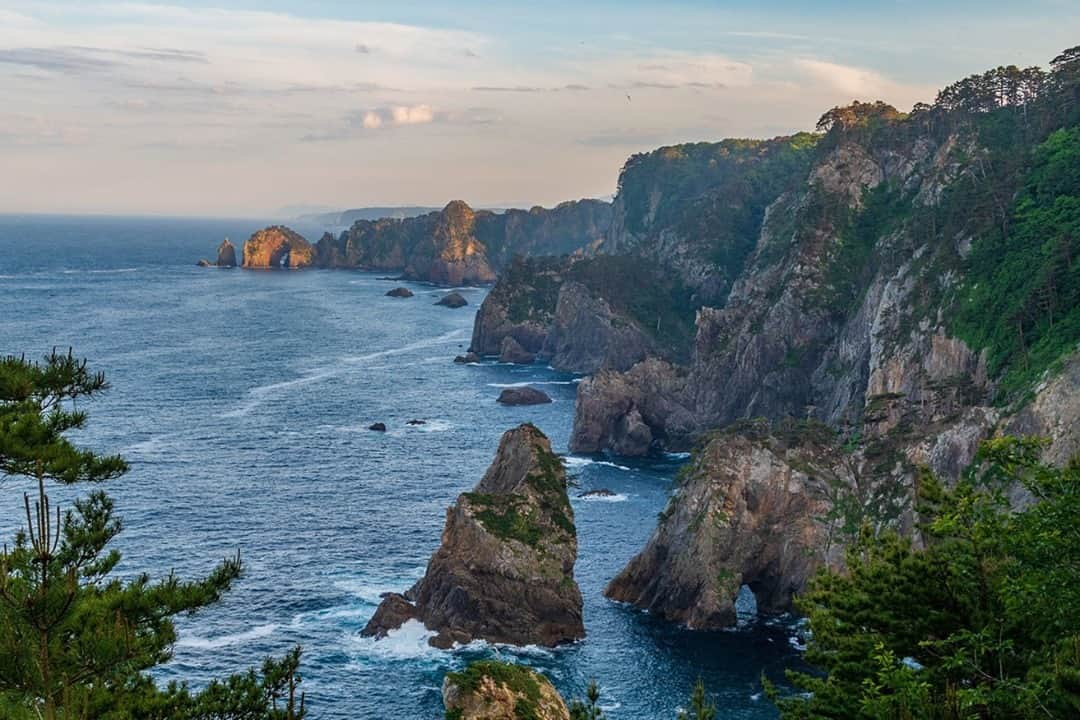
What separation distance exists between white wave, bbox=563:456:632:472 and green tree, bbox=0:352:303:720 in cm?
9254

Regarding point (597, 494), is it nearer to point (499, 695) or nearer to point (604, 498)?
point (604, 498)

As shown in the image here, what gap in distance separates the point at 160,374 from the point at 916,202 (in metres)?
115

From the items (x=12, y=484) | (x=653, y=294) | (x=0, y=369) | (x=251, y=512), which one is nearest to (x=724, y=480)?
(x=251, y=512)

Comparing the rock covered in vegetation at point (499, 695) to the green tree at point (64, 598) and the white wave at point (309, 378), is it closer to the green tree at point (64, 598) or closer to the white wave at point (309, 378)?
the green tree at point (64, 598)

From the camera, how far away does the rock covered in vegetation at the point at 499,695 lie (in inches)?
2100

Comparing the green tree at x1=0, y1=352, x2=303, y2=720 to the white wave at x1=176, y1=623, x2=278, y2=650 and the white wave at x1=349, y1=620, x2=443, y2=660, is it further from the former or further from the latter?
the white wave at x1=176, y1=623, x2=278, y2=650

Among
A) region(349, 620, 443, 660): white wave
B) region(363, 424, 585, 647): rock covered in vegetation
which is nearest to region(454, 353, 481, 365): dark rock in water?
region(363, 424, 585, 647): rock covered in vegetation

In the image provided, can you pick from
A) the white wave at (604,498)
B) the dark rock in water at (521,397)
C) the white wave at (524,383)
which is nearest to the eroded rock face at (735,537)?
the white wave at (604,498)

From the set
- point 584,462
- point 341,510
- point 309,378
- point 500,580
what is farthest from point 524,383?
point 500,580

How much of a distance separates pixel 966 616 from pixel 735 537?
51075 millimetres

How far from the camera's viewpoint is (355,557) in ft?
286

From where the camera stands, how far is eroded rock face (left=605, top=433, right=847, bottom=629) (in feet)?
258

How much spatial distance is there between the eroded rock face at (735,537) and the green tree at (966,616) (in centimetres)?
4457

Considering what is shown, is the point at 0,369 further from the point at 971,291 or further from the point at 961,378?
the point at 971,291
